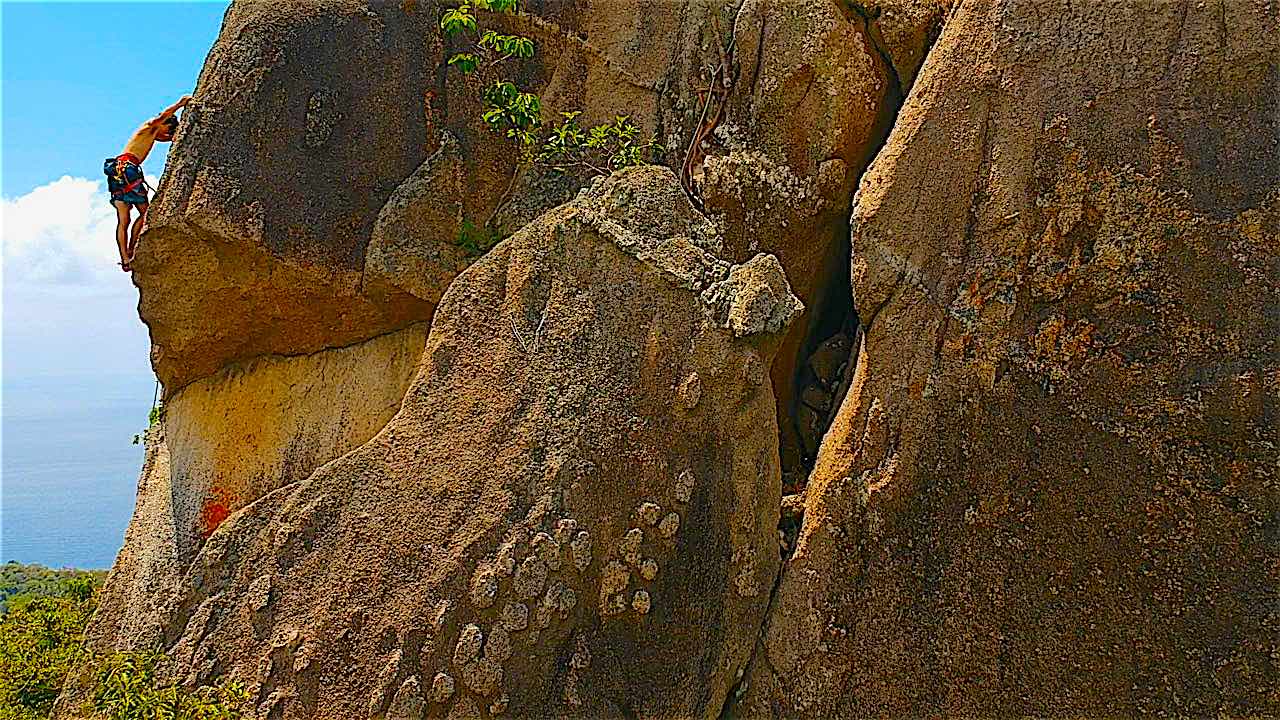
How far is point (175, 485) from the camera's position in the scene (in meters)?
6.11

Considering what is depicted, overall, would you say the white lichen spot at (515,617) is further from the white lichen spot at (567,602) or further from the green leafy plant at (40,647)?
the green leafy plant at (40,647)

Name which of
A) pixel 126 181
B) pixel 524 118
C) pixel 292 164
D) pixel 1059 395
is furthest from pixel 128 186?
pixel 1059 395

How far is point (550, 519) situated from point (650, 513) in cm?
40

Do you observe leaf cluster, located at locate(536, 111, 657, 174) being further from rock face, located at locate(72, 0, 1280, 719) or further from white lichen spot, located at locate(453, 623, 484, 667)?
white lichen spot, located at locate(453, 623, 484, 667)

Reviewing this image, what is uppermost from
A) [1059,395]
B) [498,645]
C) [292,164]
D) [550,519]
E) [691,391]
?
[292,164]

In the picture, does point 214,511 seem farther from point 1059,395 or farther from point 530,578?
point 1059,395

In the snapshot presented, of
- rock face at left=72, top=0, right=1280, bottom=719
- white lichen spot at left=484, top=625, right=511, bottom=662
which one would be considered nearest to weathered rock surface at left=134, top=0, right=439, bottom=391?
rock face at left=72, top=0, right=1280, bottom=719

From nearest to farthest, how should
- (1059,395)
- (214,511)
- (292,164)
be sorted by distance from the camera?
(1059,395), (292,164), (214,511)

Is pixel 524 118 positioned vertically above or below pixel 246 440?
above

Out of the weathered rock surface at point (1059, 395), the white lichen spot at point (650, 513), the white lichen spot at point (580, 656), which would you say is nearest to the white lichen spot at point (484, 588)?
the white lichen spot at point (580, 656)

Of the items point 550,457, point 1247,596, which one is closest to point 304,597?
point 550,457

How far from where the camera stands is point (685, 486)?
417 cm

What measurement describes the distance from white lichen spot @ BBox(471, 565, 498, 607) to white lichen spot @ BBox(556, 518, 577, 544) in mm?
289

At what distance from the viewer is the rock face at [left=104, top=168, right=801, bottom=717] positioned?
4047 millimetres
